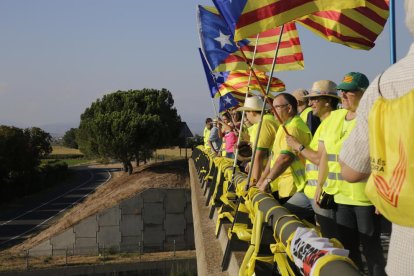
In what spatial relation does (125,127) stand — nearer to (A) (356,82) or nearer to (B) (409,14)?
(A) (356,82)

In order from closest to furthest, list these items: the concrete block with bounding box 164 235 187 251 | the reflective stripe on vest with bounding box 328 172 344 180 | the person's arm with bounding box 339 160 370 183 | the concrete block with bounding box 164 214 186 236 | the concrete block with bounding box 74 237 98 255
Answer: the person's arm with bounding box 339 160 370 183 → the reflective stripe on vest with bounding box 328 172 344 180 → the concrete block with bounding box 74 237 98 255 → the concrete block with bounding box 164 235 187 251 → the concrete block with bounding box 164 214 186 236

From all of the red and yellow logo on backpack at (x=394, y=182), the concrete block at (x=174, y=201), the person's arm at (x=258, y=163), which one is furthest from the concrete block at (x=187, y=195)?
the red and yellow logo on backpack at (x=394, y=182)

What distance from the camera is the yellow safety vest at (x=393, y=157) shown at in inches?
67.5

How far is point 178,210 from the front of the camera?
2950cm

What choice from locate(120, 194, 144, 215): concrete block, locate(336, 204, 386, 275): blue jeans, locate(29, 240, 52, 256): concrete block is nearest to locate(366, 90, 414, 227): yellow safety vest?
locate(336, 204, 386, 275): blue jeans

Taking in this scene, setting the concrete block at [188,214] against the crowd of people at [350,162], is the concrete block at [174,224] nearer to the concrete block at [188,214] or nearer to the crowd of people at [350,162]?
the concrete block at [188,214]

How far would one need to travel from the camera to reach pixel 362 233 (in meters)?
4.23

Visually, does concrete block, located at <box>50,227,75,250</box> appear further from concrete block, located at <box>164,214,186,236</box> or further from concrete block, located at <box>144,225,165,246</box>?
concrete block, located at <box>164,214,186,236</box>

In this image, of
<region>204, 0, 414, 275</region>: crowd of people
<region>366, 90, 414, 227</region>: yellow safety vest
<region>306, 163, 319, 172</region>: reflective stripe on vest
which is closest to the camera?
<region>366, 90, 414, 227</region>: yellow safety vest

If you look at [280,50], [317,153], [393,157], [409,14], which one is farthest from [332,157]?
[280,50]

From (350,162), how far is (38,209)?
1703 inches

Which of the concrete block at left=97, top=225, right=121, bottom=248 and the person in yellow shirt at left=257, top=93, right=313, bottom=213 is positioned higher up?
the person in yellow shirt at left=257, top=93, right=313, bottom=213

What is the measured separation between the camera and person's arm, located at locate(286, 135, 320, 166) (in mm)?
4875

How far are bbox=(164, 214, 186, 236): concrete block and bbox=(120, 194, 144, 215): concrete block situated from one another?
158 cm
